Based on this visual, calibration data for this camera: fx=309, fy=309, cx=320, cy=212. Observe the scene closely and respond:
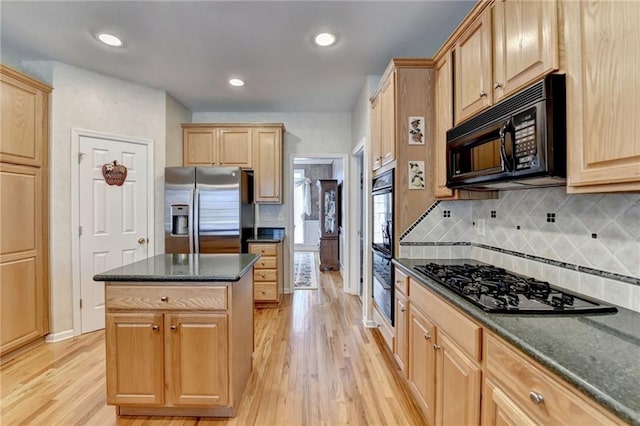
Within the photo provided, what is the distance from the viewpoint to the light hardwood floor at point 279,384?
1.88 metres

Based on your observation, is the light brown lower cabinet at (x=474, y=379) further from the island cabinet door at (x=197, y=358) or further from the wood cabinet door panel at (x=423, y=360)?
the island cabinet door at (x=197, y=358)

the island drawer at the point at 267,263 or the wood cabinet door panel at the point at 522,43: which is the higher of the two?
the wood cabinet door panel at the point at 522,43

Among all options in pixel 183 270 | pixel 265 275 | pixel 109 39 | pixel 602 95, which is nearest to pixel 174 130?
pixel 109 39

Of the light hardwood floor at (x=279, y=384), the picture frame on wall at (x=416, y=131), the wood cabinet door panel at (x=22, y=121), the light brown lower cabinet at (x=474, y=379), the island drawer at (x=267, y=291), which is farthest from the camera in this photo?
the island drawer at (x=267, y=291)

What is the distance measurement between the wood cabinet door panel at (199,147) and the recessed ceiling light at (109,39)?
60.9 inches

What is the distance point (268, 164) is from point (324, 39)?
194 centimetres

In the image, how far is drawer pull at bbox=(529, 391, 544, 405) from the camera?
0.88 m

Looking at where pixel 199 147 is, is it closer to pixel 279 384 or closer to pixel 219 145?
pixel 219 145

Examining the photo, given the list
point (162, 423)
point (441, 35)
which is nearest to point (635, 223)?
point (441, 35)

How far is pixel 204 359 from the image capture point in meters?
→ 1.78

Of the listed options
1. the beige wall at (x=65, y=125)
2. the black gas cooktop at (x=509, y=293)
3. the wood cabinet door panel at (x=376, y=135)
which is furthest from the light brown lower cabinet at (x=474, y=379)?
the beige wall at (x=65, y=125)

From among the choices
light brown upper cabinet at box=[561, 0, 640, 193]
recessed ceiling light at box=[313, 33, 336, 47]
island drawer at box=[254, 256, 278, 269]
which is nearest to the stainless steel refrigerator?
island drawer at box=[254, 256, 278, 269]

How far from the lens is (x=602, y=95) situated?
3.26 ft

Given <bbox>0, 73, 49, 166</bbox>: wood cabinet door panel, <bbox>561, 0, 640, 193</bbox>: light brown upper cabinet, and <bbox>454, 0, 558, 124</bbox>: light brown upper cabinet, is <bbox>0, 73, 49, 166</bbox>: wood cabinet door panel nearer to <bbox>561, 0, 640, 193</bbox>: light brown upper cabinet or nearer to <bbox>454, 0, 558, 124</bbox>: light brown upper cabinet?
<bbox>454, 0, 558, 124</bbox>: light brown upper cabinet
